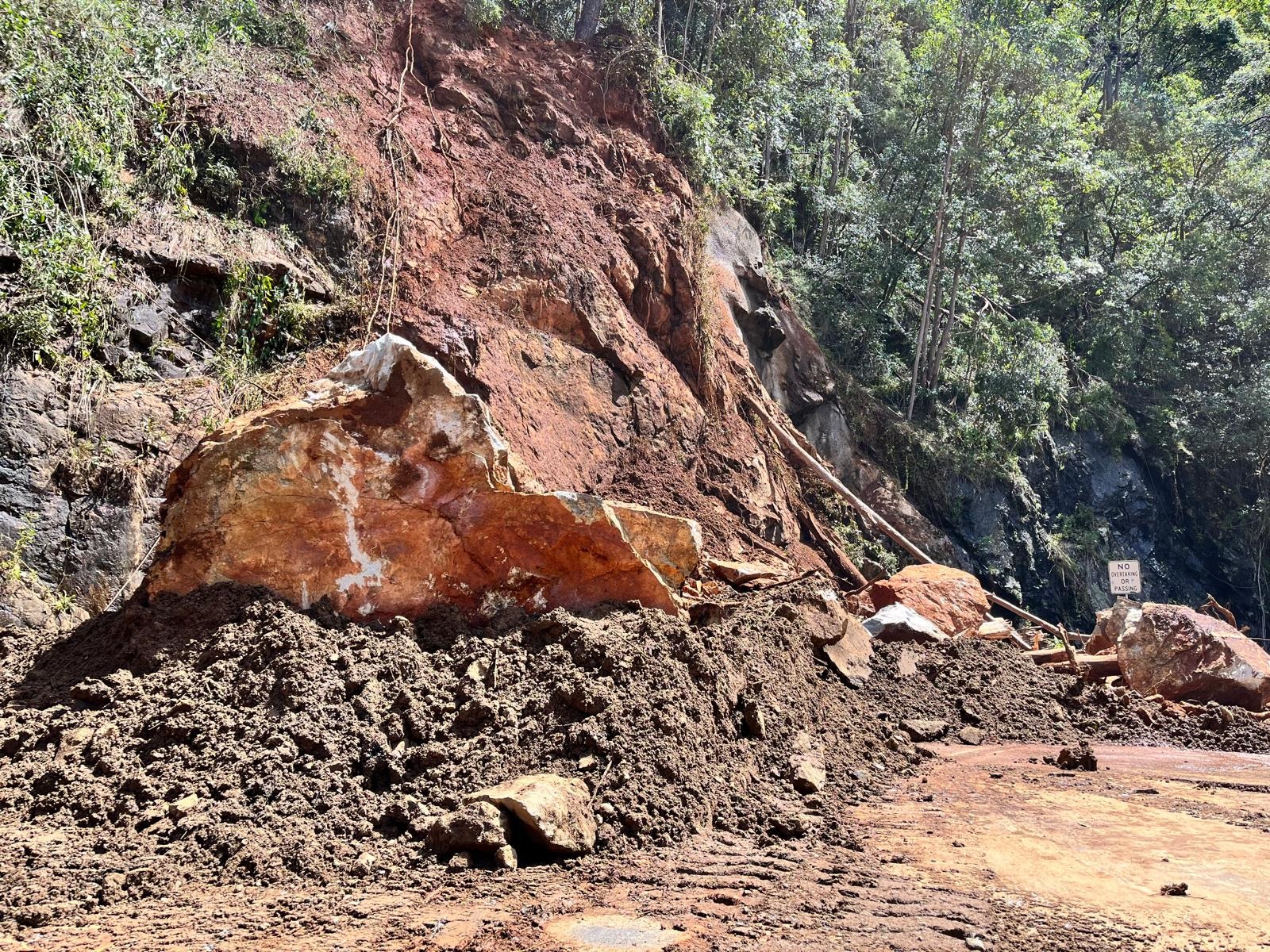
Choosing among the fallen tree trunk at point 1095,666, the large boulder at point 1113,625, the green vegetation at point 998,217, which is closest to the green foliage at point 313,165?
the green vegetation at point 998,217

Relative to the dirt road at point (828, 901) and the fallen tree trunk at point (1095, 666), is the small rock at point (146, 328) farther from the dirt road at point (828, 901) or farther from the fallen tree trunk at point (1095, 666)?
the fallen tree trunk at point (1095, 666)

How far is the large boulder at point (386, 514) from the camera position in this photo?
4.43 m

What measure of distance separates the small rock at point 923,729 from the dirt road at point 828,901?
175cm

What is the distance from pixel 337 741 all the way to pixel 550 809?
3.18 feet

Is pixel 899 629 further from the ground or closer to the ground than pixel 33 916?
further from the ground

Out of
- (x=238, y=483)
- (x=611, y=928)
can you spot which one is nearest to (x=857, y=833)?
(x=611, y=928)

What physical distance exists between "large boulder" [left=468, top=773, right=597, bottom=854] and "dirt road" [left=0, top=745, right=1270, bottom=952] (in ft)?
0.33

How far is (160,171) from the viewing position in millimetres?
7578

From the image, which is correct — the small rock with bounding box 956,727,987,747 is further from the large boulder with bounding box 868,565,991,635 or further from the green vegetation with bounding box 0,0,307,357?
the green vegetation with bounding box 0,0,307,357

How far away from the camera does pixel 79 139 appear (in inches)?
272

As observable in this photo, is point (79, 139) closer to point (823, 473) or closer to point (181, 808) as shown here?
point (181, 808)

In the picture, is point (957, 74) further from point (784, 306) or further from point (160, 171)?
point (160, 171)

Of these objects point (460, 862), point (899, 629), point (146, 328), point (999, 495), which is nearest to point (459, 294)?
point (146, 328)

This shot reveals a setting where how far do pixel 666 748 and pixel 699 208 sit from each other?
10124 millimetres
